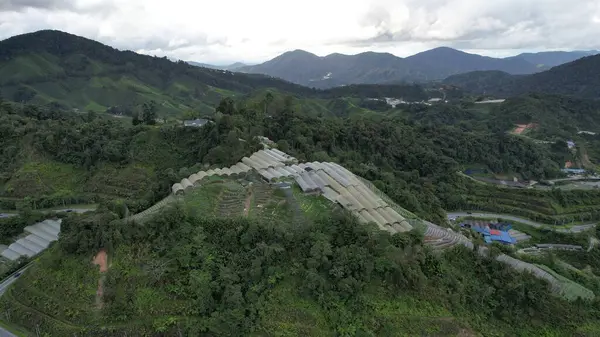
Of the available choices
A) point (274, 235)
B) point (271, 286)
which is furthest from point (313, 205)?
point (271, 286)

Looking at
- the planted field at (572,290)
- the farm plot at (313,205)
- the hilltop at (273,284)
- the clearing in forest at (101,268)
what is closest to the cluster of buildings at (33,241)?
the hilltop at (273,284)

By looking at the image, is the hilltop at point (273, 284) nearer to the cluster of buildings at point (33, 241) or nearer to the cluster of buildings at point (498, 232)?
the cluster of buildings at point (33, 241)

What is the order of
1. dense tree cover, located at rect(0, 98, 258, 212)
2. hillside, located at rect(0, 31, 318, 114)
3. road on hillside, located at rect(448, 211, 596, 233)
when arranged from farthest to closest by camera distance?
hillside, located at rect(0, 31, 318, 114)
road on hillside, located at rect(448, 211, 596, 233)
dense tree cover, located at rect(0, 98, 258, 212)

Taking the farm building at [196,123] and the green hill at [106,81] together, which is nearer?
the farm building at [196,123]

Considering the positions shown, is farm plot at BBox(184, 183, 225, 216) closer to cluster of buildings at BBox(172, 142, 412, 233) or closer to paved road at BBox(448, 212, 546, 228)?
cluster of buildings at BBox(172, 142, 412, 233)

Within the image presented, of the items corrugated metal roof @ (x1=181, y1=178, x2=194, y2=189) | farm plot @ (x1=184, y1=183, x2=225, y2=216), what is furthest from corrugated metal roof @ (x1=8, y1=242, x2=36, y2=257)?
farm plot @ (x1=184, y1=183, x2=225, y2=216)
